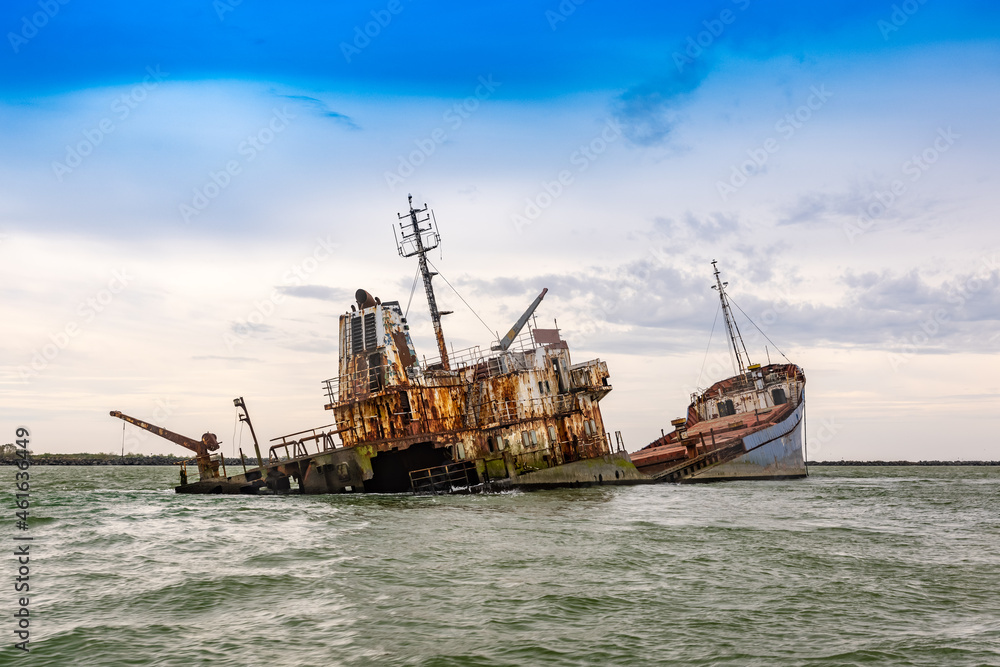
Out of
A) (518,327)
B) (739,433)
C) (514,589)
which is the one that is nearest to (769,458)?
(739,433)

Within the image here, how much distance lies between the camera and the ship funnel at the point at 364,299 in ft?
121

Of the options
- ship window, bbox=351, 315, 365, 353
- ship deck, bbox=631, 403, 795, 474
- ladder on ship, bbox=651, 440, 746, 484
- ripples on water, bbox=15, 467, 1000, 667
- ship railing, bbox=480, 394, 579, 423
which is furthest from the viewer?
ship deck, bbox=631, 403, 795, 474

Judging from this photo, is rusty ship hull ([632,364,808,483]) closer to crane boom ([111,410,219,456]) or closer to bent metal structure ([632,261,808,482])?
bent metal structure ([632,261,808,482])

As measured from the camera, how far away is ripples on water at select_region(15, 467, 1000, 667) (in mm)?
8867

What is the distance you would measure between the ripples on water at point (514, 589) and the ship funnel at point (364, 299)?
15492 millimetres

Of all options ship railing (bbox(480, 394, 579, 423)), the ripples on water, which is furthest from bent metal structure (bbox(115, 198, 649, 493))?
the ripples on water

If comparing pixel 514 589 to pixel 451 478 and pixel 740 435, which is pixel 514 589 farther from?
pixel 740 435

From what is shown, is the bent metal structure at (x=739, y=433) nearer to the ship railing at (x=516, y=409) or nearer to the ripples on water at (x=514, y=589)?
the ship railing at (x=516, y=409)

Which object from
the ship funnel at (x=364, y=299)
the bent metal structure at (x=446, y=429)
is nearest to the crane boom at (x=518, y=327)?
the bent metal structure at (x=446, y=429)

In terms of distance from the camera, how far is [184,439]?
34188 mm

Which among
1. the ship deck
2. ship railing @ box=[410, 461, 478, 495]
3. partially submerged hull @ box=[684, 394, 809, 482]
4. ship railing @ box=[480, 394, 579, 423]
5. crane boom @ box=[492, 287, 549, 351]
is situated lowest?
partially submerged hull @ box=[684, 394, 809, 482]

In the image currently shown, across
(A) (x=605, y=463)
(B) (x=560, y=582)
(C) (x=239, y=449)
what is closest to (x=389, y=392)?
(C) (x=239, y=449)

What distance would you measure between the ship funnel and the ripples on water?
15.5 meters

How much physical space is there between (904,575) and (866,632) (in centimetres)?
472
